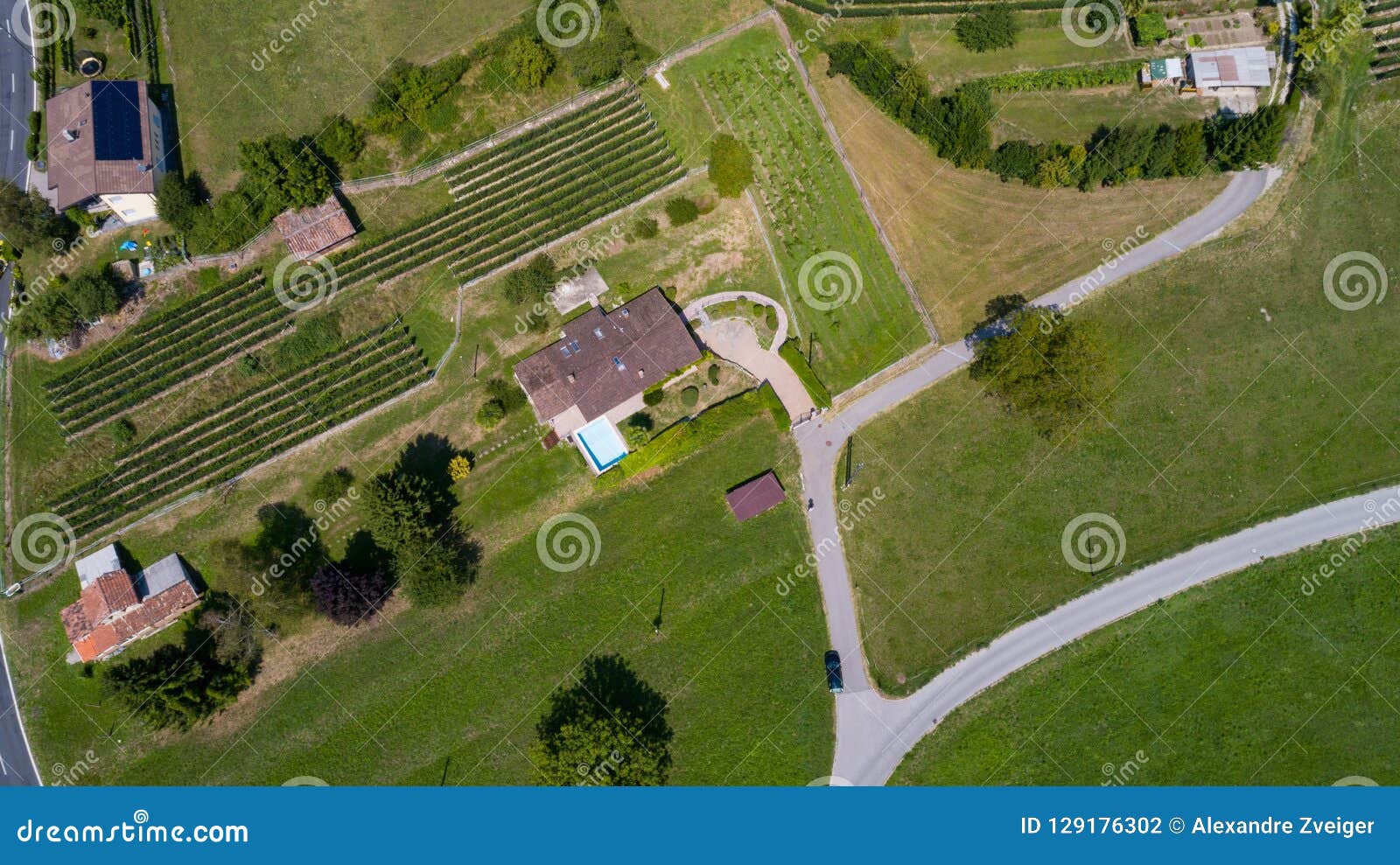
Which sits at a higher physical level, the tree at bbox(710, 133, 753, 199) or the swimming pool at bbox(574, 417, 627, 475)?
the tree at bbox(710, 133, 753, 199)

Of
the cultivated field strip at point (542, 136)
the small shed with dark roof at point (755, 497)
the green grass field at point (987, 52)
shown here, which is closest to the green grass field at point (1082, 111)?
the green grass field at point (987, 52)

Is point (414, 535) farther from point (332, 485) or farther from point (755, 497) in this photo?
point (755, 497)

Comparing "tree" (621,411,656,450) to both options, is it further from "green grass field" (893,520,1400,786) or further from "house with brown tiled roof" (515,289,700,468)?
"green grass field" (893,520,1400,786)

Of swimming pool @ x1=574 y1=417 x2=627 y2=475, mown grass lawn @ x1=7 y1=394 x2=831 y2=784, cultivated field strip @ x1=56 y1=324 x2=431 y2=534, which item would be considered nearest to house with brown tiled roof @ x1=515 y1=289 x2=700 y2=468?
swimming pool @ x1=574 y1=417 x2=627 y2=475

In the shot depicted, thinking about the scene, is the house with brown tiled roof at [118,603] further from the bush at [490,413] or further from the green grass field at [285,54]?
the green grass field at [285,54]

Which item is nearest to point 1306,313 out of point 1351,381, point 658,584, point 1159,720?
point 1351,381

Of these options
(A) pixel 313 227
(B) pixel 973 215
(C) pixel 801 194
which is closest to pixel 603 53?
(C) pixel 801 194
